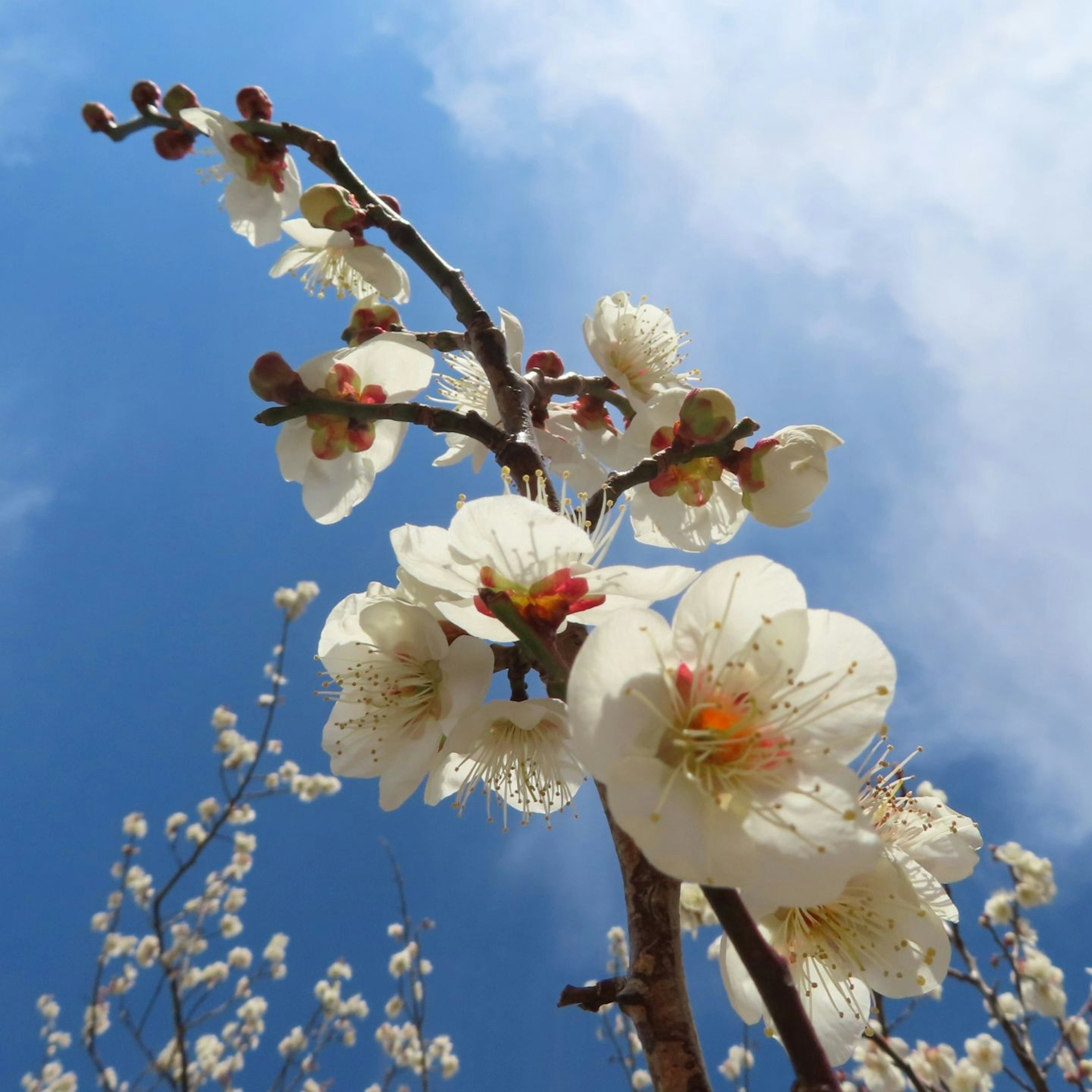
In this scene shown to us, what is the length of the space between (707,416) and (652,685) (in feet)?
2.27

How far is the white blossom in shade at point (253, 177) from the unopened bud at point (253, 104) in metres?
0.04

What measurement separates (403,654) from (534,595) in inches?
7.6

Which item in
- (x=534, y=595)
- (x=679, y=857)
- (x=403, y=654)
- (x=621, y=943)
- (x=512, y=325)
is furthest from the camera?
(x=621, y=943)

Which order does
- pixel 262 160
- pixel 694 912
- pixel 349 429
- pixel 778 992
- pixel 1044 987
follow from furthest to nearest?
pixel 1044 987 → pixel 694 912 → pixel 262 160 → pixel 349 429 → pixel 778 992

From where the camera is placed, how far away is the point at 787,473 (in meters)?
1.25

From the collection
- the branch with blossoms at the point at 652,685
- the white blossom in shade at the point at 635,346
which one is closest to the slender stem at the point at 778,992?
the branch with blossoms at the point at 652,685

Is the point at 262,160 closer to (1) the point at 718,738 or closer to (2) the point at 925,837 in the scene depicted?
(1) the point at 718,738

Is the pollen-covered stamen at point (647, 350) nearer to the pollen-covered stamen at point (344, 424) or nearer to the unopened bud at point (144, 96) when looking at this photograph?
the pollen-covered stamen at point (344, 424)

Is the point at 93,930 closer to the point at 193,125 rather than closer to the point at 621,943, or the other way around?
the point at 621,943

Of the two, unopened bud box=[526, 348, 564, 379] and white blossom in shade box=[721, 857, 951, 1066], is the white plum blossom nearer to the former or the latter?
unopened bud box=[526, 348, 564, 379]

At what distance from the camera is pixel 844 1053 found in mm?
801

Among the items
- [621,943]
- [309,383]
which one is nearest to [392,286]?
[309,383]

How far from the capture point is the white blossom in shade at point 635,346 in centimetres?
158

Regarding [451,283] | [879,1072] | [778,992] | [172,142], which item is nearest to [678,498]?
[451,283]
